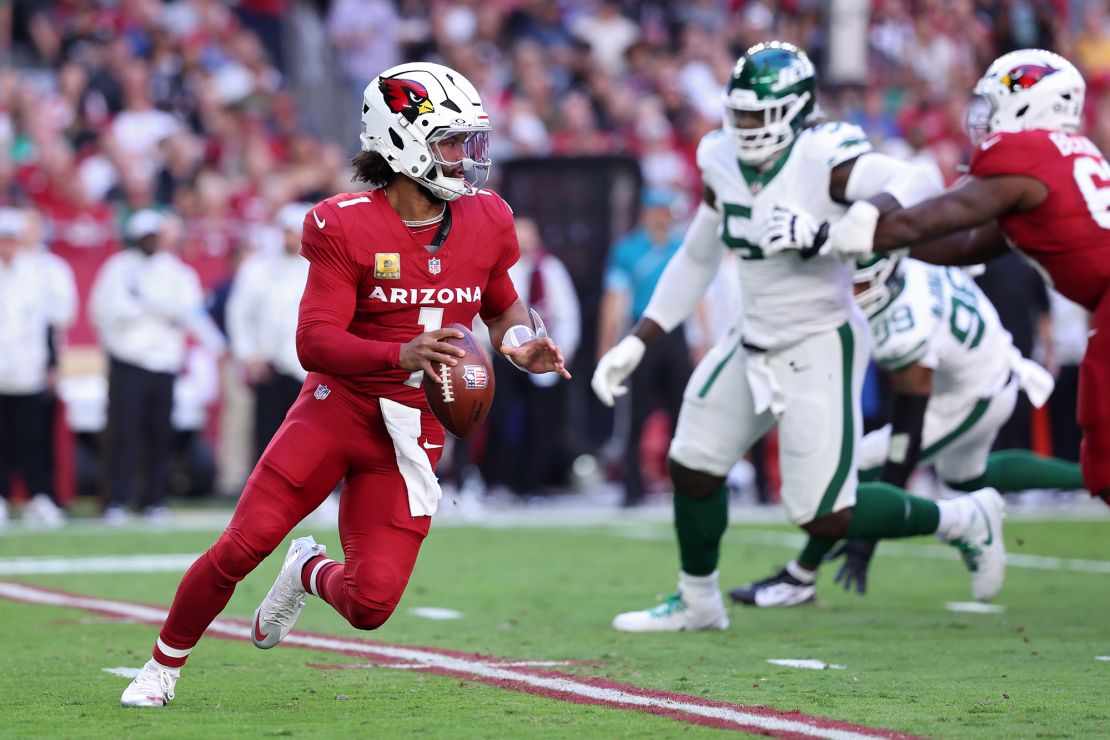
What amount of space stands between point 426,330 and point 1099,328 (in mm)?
2218

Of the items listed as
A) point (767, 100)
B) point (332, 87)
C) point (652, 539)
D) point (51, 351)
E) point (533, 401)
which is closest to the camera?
point (767, 100)

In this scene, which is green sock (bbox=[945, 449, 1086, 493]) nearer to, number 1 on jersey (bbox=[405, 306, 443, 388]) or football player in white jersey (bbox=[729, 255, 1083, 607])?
football player in white jersey (bbox=[729, 255, 1083, 607])

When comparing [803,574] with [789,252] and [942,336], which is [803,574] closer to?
[942,336]

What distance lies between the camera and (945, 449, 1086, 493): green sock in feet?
25.6

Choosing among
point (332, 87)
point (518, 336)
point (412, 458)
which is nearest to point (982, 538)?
point (518, 336)

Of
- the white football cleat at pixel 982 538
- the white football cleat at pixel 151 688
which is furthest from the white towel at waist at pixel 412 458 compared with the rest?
the white football cleat at pixel 982 538

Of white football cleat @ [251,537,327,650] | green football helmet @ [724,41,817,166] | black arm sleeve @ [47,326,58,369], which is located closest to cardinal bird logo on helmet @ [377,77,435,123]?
white football cleat @ [251,537,327,650]

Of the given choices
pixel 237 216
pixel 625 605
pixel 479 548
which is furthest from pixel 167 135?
pixel 625 605

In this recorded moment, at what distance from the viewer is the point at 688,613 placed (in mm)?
6699

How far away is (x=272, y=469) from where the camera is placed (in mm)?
5008

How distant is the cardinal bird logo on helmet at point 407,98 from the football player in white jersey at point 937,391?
279 cm

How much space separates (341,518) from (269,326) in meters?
7.09

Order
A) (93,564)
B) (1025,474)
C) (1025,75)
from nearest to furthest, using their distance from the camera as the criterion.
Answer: (1025,75) → (1025,474) → (93,564)

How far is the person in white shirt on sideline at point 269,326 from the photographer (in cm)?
1200
